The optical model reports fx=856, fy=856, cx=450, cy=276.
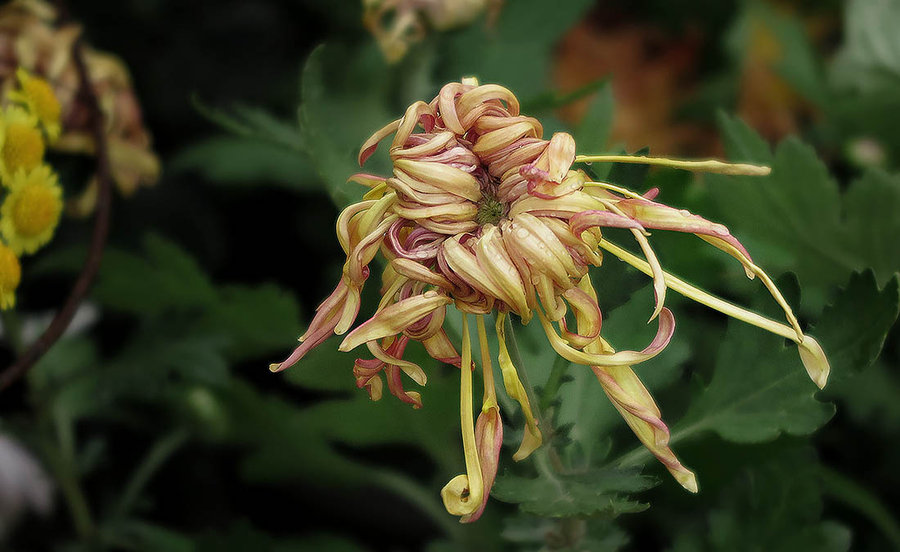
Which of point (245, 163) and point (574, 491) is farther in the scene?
point (245, 163)

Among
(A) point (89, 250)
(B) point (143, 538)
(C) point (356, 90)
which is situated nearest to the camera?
(A) point (89, 250)

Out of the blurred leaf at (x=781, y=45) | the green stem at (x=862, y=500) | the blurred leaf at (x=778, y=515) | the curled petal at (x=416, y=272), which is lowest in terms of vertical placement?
the green stem at (x=862, y=500)

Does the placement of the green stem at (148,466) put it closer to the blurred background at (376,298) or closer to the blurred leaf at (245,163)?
the blurred background at (376,298)

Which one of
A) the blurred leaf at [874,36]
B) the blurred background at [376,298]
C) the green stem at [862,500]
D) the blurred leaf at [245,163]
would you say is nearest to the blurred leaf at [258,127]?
the blurred background at [376,298]

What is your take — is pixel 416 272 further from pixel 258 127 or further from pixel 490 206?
pixel 258 127

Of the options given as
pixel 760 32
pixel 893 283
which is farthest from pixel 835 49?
pixel 893 283

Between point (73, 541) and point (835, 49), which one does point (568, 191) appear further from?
point (835, 49)

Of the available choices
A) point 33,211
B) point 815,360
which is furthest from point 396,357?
point 33,211
